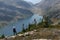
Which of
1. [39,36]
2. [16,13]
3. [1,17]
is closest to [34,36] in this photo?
[39,36]

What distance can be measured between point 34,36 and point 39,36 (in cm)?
65

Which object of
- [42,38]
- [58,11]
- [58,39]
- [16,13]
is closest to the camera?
[58,39]

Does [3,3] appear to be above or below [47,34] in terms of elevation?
above

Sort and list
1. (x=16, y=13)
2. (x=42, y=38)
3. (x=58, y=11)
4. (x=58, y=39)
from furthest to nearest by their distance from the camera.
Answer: (x=16, y=13)
(x=58, y=11)
(x=42, y=38)
(x=58, y=39)

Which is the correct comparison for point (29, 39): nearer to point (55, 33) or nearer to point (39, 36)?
point (39, 36)

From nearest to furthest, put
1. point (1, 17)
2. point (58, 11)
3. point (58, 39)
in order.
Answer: point (58, 39)
point (1, 17)
point (58, 11)

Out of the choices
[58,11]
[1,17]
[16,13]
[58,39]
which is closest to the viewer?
[58,39]

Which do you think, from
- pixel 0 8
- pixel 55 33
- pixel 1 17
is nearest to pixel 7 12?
pixel 0 8

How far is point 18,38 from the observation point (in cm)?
2642

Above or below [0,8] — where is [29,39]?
below

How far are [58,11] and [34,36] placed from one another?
503ft

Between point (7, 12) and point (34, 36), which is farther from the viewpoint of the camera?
point (7, 12)

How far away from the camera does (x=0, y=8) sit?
609ft

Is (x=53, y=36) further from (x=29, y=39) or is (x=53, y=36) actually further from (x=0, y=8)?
(x=0, y=8)
